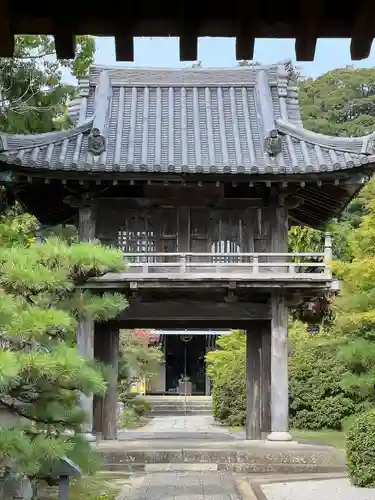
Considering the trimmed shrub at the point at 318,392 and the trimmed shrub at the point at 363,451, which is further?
the trimmed shrub at the point at 318,392

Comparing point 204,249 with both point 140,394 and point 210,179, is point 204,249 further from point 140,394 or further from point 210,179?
point 140,394

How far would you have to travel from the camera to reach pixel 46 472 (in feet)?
26.9

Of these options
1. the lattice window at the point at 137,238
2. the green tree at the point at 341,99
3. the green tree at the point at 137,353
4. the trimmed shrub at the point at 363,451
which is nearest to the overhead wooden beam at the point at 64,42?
the trimmed shrub at the point at 363,451

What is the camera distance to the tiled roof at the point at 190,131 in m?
15.3

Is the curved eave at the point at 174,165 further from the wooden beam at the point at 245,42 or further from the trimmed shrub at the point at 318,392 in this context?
the wooden beam at the point at 245,42

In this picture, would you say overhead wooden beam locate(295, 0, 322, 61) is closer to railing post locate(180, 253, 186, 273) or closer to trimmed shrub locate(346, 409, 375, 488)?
trimmed shrub locate(346, 409, 375, 488)

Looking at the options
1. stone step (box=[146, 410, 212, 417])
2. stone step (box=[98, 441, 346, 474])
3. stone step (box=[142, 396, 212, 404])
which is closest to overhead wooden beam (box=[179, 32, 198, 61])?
stone step (box=[98, 441, 346, 474])

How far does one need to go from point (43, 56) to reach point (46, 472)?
36.0 feet

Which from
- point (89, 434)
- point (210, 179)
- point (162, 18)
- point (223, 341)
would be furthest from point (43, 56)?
point (223, 341)

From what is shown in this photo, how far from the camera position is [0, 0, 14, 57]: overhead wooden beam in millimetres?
3496

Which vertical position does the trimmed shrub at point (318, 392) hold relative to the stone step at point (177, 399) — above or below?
above

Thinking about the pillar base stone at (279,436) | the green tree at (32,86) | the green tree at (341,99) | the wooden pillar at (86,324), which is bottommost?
the pillar base stone at (279,436)

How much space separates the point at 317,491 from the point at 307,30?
9.48 metres

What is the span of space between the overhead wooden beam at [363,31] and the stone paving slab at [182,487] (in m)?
8.84
